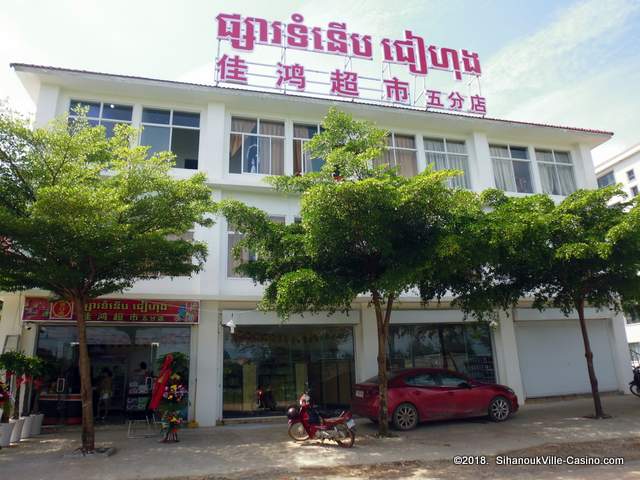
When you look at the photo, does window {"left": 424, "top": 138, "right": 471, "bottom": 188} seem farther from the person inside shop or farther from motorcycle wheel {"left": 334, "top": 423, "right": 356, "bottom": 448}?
the person inside shop

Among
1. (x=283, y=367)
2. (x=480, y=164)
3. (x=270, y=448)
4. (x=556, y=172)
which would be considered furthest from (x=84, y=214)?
(x=556, y=172)

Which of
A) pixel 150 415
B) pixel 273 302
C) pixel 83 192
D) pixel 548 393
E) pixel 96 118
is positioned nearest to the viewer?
pixel 83 192

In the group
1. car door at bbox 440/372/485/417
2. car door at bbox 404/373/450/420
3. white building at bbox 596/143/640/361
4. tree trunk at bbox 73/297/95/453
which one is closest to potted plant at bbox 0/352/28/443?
tree trunk at bbox 73/297/95/453

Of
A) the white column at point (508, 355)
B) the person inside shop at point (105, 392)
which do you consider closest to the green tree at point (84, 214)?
the person inside shop at point (105, 392)

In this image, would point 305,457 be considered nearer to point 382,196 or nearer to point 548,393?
point 382,196

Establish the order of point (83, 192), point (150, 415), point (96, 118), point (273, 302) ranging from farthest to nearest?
point (96, 118) < point (150, 415) < point (273, 302) < point (83, 192)

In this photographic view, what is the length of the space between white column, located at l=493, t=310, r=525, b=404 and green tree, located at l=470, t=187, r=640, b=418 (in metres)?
2.73

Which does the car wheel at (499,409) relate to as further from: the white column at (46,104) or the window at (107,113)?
the white column at (46,104)

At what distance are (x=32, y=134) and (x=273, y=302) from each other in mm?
5593

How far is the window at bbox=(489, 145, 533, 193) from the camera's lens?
16359 mm

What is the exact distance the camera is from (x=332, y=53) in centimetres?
1522

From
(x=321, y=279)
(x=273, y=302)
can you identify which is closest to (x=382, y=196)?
(x=321, y=279)

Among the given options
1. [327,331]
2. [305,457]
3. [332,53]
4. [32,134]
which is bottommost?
[305,457]

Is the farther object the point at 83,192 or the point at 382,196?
the point at 382,196
